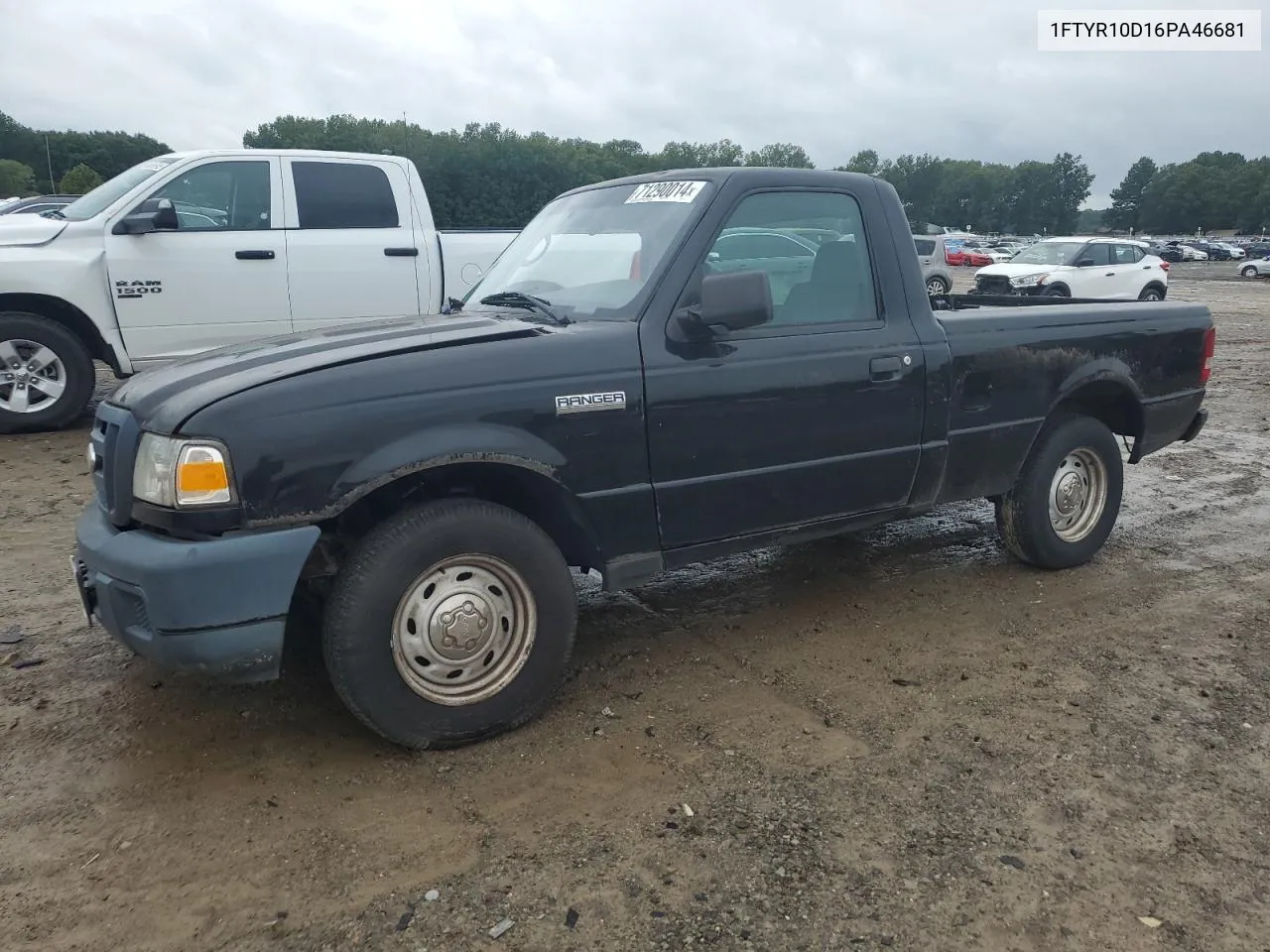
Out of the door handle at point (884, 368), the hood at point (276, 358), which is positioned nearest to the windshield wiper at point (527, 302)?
the hood at point (276, 358)

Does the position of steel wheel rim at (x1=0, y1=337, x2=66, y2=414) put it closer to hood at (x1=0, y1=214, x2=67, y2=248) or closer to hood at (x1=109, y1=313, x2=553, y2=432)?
hood at (x1=0, y1=214, x2=67, y2=248)

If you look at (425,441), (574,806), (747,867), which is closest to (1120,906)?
(747,867)

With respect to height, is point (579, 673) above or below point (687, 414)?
below

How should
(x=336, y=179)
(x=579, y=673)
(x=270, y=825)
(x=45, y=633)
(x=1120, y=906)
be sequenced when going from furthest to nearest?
(x=336, y=179) < (x=45, y=633) < (x=579, y=673) < (x=270, y=825) < (x=1120, y=906)

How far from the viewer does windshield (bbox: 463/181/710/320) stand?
3.66m

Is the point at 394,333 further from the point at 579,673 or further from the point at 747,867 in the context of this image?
the point at 747,867

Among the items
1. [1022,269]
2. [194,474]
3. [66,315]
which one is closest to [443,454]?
[194,474]

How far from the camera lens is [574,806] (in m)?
2.93

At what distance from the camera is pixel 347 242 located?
7918 mm

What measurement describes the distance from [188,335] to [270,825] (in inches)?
223

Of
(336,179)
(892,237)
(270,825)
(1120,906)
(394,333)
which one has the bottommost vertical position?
(1120,906)

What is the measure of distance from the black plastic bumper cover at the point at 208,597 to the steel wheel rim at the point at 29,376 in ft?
17.7

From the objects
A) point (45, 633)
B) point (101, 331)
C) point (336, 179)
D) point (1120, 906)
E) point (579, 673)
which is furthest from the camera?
point (336, 179)

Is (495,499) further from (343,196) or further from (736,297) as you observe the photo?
(343,196)
